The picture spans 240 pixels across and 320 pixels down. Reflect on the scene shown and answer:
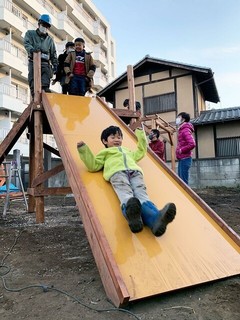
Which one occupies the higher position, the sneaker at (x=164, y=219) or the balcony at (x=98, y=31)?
the balcony at (x=98, y=31)

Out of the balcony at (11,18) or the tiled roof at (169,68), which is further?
the balcony at (11,18)

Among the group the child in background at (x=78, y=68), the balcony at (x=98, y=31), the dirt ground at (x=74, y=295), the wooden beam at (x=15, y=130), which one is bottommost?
the dirt ground at (x=74, y=295)

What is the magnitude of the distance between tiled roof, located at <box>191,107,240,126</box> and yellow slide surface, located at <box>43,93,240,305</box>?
9228 millimetres

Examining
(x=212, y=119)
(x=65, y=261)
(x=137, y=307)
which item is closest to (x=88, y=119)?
(x=65, y=261)

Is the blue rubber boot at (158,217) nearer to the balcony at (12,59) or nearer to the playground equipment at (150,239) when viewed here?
the playground equipment at (150,239)

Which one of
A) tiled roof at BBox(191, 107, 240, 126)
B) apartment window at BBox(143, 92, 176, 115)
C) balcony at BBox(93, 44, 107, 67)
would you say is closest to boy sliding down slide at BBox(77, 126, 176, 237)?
tiled roof at BBox(191, 107, 240, 126)

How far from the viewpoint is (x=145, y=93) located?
14.1 metres

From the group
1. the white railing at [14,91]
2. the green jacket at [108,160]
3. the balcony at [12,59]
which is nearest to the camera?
the green jacket at [108,160]

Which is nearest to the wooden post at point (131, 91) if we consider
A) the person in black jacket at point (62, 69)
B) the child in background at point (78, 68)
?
the child in background at point (78, 68)

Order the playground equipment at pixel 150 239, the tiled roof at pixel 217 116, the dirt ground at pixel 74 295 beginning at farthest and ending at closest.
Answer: the tiled roof at pixel 217 116
the playground equipment at pixel 150 239
the dirt ground at pixel 74 295

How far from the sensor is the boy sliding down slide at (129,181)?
2264mm

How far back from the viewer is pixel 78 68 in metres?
5.75

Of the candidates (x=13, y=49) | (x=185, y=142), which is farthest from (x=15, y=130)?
(x=13, y=49)

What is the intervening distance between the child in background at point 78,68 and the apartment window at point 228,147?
26.8 ft
